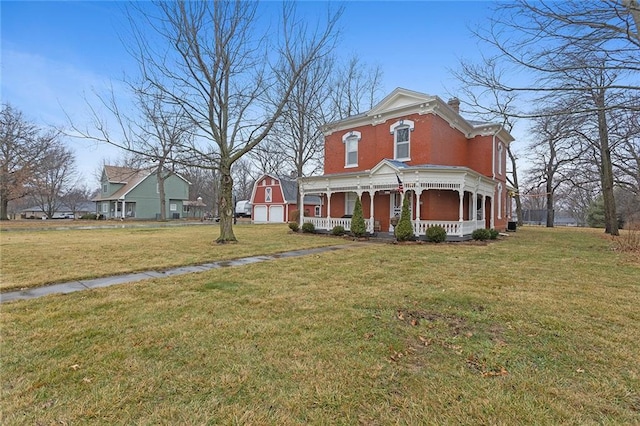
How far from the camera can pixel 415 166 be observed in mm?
13938

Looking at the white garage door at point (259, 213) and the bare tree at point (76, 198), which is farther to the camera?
the bare tree at point (76, 198)

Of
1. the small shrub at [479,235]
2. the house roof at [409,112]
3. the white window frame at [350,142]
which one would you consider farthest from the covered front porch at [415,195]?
the house roof at [409,112]

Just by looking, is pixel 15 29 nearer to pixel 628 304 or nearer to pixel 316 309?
pixel 316 309

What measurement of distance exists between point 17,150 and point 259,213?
74.9ft

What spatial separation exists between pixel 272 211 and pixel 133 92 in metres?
25.3

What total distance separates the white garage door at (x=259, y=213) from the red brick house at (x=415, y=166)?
18.9 metres

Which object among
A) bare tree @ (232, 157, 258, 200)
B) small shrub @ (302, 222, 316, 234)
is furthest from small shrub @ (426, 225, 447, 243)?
bare tree @ (232, 157, 258, 200)

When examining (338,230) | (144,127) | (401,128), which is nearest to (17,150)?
(144,127)

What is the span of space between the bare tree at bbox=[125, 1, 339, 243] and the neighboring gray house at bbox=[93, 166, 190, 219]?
28820 millimetres

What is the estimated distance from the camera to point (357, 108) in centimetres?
2622

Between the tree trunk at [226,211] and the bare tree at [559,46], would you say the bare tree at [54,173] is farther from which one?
the bare tree at [559,46]

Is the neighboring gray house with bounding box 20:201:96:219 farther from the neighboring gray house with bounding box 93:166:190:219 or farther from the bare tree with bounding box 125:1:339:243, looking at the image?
the bare tree with bounding box 125:1:339:243

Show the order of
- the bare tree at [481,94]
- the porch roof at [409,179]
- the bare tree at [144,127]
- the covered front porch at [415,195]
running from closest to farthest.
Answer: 1. the bare tree at [481,94]
2. the bare tree at [144,127]
3. the porch roof at [409,179]
4. the covered front porch at [415,195]

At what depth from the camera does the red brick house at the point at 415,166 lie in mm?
13852
